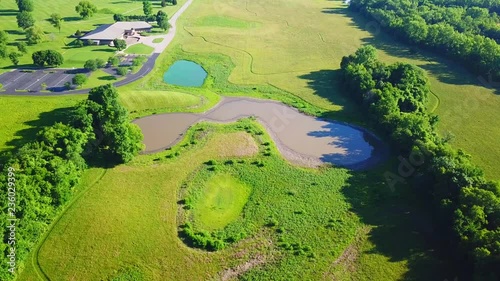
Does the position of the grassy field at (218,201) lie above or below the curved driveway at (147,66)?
below

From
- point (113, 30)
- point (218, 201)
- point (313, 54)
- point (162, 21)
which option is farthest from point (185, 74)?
point (218, 201)

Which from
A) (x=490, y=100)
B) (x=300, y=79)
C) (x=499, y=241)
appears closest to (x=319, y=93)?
(x=300, y=79)

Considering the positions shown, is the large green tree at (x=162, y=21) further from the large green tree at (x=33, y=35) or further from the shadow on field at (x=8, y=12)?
the shadow on field at (x=8, y=12)

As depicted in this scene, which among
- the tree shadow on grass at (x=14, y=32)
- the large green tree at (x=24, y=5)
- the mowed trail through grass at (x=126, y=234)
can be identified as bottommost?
the mowed trail through grass at (x=126, y=234)

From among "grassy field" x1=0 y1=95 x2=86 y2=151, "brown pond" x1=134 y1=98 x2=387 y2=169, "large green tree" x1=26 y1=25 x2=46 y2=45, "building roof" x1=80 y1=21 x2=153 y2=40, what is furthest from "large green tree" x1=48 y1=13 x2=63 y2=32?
"brown pond" x1=134 y1=98 x2=387 y2=169

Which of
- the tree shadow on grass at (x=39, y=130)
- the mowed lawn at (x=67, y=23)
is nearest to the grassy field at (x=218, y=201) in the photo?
the tree shadow on grass at (x=39, y=130)

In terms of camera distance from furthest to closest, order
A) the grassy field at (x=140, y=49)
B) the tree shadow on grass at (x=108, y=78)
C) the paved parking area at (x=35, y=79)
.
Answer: the grassy field at (x=140, y=49)
the tree shadow on grass at (x=108, y=78)
the paved parking area at (x=35, y=79)

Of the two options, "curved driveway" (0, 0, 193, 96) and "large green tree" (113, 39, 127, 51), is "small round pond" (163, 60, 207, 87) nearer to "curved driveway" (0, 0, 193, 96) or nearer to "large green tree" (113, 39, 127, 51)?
"curved driveway" (0, 0, 193, 96)
